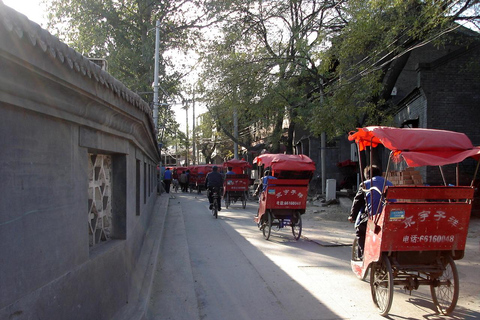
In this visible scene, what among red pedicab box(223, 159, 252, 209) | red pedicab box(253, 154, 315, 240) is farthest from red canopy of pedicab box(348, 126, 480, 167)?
red pedicab box(223, 159, 252, 209)

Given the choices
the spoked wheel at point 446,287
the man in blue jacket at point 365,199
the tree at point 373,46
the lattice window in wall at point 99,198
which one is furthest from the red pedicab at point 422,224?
the tree at point 373,46

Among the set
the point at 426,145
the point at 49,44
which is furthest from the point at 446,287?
the point at 49,44

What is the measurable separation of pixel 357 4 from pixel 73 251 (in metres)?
11.9

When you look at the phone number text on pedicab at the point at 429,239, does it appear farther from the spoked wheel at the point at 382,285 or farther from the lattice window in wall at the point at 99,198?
the lattice window in wall at the point at 99,198

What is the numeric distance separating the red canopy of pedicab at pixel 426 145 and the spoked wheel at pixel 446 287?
128 centimetres

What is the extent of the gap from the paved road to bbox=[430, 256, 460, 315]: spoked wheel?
16 cm

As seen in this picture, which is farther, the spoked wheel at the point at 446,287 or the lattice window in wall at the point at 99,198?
the spoked wheel at the point at 446,287

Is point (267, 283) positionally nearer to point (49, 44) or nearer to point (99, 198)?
point (99, 198)

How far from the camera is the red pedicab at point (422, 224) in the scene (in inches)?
191

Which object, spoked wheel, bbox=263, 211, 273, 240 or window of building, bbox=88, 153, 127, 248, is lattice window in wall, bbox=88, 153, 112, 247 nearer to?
window of building, bbox=88, 153, 127, 248

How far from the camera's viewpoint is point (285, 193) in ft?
35.0

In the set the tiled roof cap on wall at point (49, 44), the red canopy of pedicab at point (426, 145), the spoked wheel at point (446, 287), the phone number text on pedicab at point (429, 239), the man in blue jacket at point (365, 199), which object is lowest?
the spoked wheel at point (446, 287)

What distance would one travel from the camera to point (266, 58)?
20.6 metres

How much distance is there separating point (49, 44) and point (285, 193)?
28.0 feet
